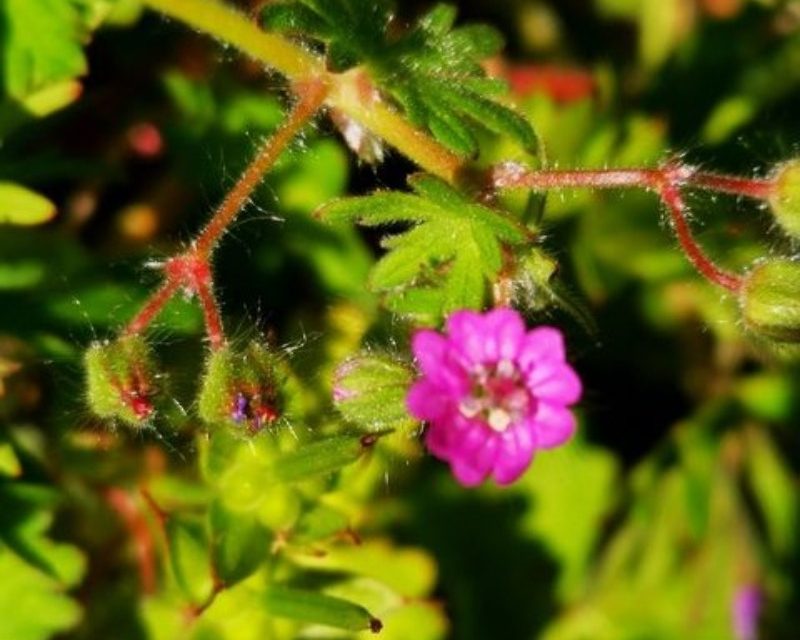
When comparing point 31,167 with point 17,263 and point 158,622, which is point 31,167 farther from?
point 158,622

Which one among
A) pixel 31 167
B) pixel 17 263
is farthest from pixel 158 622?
pixel 31 167

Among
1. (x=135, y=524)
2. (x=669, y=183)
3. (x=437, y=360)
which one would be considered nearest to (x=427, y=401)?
(x=437, y=360)

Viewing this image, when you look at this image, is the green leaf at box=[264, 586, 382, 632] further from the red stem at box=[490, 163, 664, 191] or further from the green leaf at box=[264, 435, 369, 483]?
the red stem at box=[490, 163, 664, 191]

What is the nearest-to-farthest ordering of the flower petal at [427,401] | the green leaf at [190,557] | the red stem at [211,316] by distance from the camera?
the flower petal at [427,401], the red stem at [211,316], the green leaf at [190,557]

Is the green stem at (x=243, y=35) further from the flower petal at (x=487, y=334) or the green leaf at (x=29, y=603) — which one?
the green leaf at (x=29, y=603)

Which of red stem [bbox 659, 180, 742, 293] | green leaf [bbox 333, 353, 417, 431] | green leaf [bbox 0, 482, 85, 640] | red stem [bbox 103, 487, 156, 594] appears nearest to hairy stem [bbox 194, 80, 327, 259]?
green leaf [bbox 333, 353, 417, 431]

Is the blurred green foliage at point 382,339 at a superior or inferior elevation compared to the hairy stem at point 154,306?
superior

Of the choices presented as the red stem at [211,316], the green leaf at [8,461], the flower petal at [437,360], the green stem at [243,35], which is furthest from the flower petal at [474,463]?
the green leaf at [8,461]
